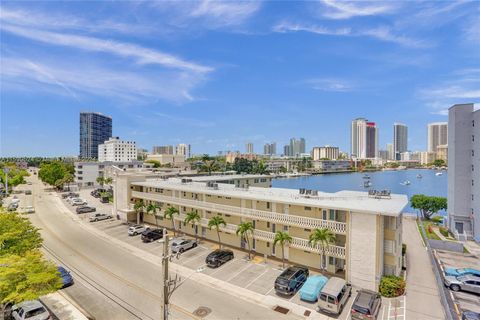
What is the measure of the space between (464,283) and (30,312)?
38.0 meters

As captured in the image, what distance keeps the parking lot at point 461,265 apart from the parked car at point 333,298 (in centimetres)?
1048

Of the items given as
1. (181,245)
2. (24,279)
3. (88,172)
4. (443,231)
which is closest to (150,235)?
(181,245)

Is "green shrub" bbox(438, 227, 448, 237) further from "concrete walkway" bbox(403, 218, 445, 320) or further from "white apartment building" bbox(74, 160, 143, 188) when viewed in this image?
"white apartment building" bbox(74, 160, 143, 188)

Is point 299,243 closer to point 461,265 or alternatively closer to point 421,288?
point 421,288

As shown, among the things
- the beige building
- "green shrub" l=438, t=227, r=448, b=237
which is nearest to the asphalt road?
the beige building

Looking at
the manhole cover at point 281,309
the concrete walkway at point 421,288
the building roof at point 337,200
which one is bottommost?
the concrete walkway at point 421,288

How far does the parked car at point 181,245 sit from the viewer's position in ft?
112

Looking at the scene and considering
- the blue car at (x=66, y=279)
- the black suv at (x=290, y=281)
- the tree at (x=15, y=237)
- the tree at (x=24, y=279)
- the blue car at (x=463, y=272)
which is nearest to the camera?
the tree at (x=24, y=279)

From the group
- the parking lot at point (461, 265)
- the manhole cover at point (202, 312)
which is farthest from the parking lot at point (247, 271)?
the parking lot at point (461, 265)

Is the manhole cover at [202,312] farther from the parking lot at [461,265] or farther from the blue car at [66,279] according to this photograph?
the parking lot at [461,265]

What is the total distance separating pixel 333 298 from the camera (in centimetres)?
2016

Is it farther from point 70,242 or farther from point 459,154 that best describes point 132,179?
point 459,154

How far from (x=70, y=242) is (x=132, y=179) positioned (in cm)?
1531

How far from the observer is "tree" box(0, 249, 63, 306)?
16859mm
